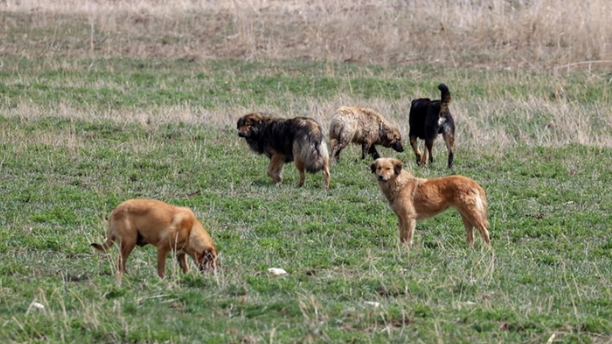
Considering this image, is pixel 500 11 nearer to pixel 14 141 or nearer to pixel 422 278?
pixel 14 141

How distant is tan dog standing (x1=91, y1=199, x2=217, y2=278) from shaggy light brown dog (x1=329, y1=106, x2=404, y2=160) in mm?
7191

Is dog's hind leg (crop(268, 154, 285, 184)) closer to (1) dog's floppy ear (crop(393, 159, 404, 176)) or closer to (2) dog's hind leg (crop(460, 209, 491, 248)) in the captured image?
(1) dog's floppy ear (crop(393, 159, 404, 176))

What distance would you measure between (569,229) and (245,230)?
387 centimetres

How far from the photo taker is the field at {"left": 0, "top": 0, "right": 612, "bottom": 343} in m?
7.52

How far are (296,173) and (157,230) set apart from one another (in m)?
6.69

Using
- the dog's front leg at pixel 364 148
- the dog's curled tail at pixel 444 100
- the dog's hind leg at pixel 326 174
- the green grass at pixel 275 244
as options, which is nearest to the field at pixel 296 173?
the green grass at pixel 275 244

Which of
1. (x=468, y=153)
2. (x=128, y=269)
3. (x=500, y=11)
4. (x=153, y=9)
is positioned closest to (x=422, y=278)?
(x=128, y=269)

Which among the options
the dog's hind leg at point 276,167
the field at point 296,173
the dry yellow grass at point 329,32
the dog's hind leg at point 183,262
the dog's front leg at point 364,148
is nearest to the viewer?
the field at point 296,173

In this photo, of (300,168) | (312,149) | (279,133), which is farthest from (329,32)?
(312,149)

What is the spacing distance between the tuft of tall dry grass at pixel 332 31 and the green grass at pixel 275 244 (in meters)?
5.89

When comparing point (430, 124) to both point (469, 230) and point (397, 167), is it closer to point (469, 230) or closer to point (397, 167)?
point (397, 167)

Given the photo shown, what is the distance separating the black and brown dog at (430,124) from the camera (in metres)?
15.1

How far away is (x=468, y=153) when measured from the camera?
1591 centimetres

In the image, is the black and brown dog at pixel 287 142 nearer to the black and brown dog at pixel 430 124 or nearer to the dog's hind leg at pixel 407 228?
the black and brown dog at pixel 430 124
